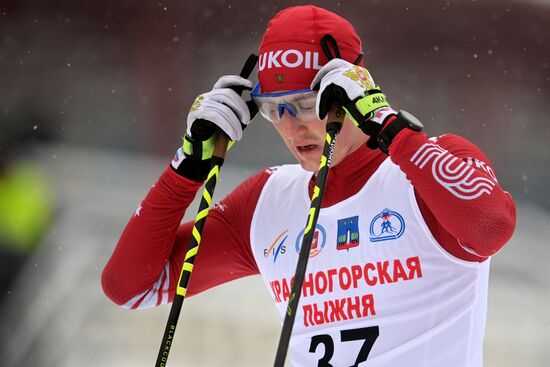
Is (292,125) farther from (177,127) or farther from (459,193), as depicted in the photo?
(177,127)

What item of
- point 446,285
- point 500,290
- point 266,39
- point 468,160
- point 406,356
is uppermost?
point 500,290

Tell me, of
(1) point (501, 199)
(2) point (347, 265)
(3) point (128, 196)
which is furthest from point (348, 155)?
(3) point (128, 196)

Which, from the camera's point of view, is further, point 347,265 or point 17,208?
point 17,208

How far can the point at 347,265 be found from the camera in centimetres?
210

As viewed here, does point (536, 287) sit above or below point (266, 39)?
above

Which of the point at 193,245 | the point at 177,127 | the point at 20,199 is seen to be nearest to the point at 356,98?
the point at 193,245

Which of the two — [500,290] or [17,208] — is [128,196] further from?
[500,290]

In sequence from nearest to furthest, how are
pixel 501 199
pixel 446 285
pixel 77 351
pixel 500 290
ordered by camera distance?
pixel 501 199 → pixel 446 285 → pixel 77 351 → pixel 500 290

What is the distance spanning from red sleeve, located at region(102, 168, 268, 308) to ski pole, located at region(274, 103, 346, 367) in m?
0.40

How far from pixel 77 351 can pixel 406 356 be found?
1781mm

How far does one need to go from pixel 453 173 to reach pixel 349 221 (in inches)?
13.7

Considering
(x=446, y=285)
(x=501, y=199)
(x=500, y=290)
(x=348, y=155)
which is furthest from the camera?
(x=500, y=290)

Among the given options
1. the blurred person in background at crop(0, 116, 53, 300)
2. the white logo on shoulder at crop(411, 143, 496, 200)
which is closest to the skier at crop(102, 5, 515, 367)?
the white logo on shoulder at crop(411, 143, 496, 200)

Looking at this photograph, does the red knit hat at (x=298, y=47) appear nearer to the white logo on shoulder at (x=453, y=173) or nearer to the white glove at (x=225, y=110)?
the white glove at (x=225, y=110)
